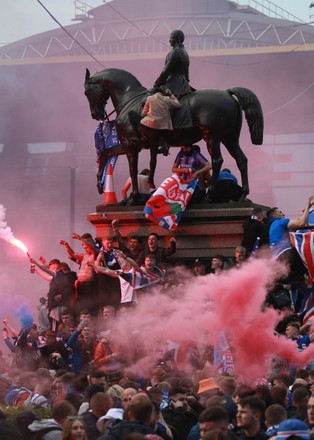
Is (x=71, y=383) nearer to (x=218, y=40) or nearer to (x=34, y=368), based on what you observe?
(x=34, y=368)

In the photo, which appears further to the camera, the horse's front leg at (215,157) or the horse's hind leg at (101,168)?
the horse's hind leg at (101,168)

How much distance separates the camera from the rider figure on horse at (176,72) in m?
18.3

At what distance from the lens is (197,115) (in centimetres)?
1823

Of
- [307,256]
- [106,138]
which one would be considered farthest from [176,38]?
[307,256]

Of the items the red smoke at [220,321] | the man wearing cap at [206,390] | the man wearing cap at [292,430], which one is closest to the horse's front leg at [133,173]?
the red smoke at [220,321]

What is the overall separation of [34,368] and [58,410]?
617 centimetres

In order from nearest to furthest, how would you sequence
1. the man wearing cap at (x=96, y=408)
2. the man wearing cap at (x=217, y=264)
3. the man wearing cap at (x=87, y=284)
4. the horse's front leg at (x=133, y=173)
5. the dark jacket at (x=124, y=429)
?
the dark jacket at (x=124, y=429), the man wearing cap at (x=96, y=408), the man wearing cap at (x=217, y=264), the man wearing cap at (x=87, y=284), the horse's front leg at (x=133, y=173)

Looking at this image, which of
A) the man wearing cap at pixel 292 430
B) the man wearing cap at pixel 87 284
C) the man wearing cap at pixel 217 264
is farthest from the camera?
the man wearing cap at pixel 87 284

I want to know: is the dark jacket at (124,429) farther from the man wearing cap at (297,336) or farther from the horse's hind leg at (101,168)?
the horse's hind leg at (101,168)

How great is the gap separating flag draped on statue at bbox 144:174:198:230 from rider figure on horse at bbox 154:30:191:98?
3.69 feet

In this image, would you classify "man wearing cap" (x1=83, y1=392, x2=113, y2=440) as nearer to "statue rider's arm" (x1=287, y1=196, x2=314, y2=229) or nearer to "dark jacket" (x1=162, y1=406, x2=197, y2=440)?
"dark jacket" (x1=162, y1=406, x2=197, y2=440)

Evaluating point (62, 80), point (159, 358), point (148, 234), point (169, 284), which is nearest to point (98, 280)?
point (148, 234)

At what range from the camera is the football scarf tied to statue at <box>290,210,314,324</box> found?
1639 cm

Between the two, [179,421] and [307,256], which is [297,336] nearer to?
[307,256]
